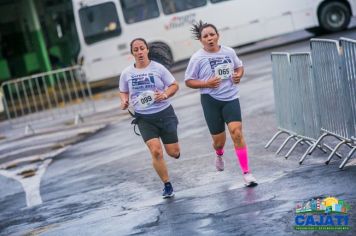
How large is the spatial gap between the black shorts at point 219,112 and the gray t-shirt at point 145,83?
477 millimetres

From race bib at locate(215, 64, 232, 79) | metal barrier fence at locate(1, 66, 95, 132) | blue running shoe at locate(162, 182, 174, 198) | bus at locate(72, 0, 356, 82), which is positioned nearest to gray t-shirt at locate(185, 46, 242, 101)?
race bib at locate(215, 64, 232, 79)

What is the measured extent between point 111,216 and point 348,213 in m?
2.87

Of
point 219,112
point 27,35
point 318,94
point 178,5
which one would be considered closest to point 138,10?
point 178,5

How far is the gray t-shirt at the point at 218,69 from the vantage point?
9078mm

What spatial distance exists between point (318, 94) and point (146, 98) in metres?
A: 2.12

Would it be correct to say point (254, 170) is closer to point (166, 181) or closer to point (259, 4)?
point (166, 181)

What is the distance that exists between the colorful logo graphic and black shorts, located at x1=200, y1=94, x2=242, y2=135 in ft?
6.01

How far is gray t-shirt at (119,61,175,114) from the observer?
913 cm

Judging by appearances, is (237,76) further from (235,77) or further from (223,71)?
(223,71)

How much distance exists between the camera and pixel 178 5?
26.0 m

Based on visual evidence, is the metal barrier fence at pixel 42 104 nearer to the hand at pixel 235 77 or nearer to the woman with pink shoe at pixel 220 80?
the woman with pink shoe at pixel 220 80

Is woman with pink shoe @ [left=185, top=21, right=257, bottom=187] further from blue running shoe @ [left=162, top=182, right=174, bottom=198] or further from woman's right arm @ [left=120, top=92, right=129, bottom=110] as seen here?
blue running shoe @ [left=162, top=182, right=174, bottom=198]

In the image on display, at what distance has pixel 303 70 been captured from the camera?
10219 millimetres

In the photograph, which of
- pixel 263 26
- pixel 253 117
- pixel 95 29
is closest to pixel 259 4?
pixel 263 26
